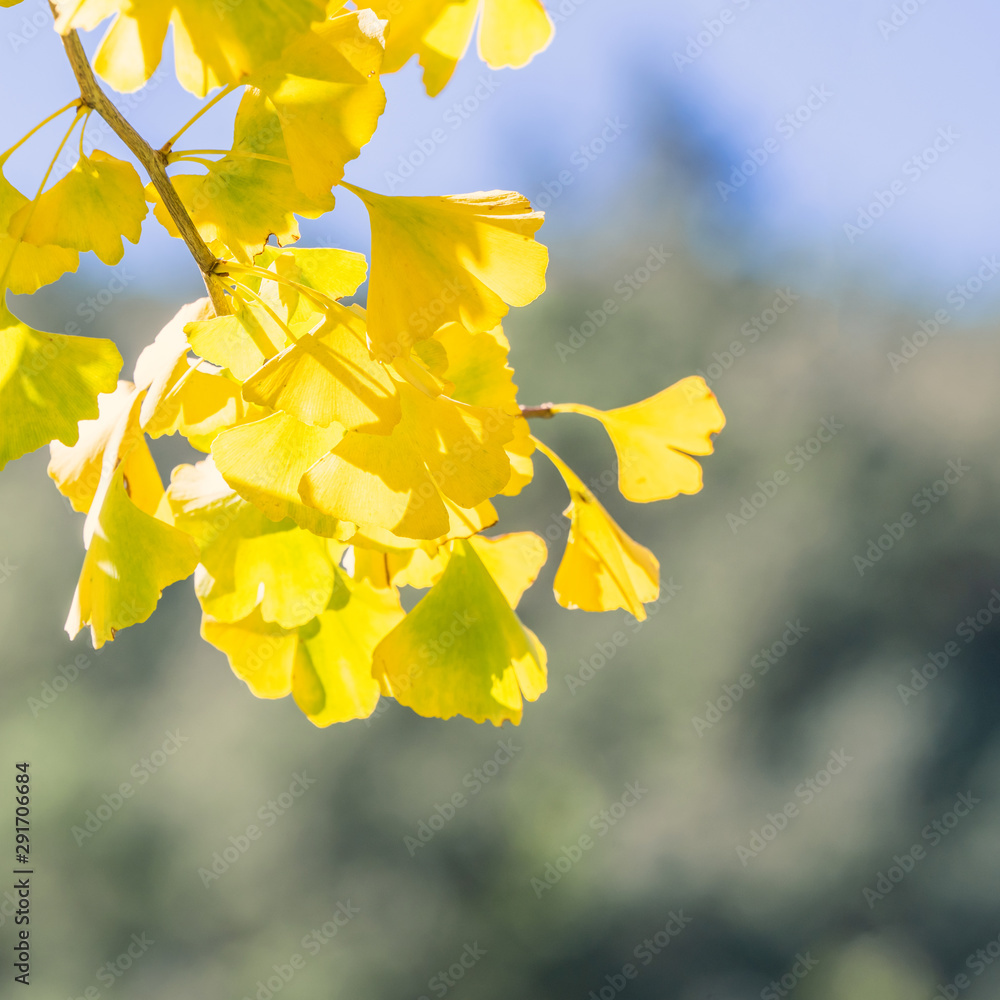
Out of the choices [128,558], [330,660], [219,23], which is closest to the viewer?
[219,23]

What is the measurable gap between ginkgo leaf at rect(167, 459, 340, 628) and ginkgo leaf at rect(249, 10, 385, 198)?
0.49 feet

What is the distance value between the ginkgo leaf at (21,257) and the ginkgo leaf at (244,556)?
93 mm

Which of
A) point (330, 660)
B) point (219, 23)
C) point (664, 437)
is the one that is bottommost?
point (330, 660)

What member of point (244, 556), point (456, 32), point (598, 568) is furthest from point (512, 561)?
point (456, 32)

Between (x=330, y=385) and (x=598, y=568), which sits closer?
(x=330, y=385)

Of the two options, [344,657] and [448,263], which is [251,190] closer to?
[448,263]

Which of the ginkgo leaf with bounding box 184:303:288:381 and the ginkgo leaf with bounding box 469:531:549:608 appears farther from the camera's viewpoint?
the ginkgo leaf with bounding box 469:531:549:608

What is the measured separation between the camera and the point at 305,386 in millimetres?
304

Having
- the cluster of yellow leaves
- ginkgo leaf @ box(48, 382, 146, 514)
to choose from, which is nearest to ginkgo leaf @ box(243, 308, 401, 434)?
the cluster of yellow leaves

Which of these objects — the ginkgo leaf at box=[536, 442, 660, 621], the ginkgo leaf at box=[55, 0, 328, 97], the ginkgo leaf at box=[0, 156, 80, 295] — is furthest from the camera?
the ginkgo leaf at box=[536, 442, 660, 621]

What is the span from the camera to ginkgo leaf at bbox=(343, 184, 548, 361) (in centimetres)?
32

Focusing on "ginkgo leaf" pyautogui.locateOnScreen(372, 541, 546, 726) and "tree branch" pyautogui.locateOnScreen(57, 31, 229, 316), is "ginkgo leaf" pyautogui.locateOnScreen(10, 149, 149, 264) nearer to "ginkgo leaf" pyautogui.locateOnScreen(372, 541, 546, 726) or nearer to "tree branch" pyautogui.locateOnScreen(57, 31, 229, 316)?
"tree branch" pyautogui.locateOnScreen(57, 31, 229, 316)

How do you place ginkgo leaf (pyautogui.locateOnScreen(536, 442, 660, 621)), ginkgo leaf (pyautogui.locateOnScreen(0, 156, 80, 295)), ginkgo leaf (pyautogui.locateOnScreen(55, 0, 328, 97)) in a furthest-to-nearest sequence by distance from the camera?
ginkgo leaf (pyautogui.locateOnScreen(536, 442, 660, 621)), ginkgo leaf (pyautogui.locateOnScreen(0, 156, 80, 295)), ginkgo leaf (pyautogui.locateOnScreen(55, 0, 328, 97))

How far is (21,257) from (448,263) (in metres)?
0.17
